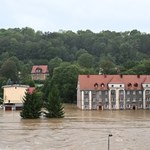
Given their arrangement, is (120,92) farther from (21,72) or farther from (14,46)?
(14,46)

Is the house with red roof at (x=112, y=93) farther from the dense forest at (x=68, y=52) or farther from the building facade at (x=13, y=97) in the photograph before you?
the dense forest at (x=68, y=52)

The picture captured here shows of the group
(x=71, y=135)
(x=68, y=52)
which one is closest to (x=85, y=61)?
(x=68, y=52)

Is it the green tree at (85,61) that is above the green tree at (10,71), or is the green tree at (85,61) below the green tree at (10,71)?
→ above

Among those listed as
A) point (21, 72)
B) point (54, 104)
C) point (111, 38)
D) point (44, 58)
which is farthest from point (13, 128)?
point (111, 38)

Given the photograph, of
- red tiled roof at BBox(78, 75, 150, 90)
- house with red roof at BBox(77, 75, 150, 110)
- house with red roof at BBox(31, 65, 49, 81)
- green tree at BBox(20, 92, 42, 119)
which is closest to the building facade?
red tiled roof at BBox(78, 75, 150, 90)

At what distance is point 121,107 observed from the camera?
89562 millimetres

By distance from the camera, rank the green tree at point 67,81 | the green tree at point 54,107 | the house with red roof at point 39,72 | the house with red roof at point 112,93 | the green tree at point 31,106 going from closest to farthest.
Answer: the green tree at point 31,106 → the green tree at point 54,107 → the house with red roof at point 112,93 → the green tree at point 67,81 → the house with red roof at point 39,72

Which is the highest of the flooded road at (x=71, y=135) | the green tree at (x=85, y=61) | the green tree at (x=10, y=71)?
the green tree at (x=85, y=61)

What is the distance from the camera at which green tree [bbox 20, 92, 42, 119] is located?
63.1 metres

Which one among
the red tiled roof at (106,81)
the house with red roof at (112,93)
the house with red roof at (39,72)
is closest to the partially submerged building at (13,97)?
the red tiled roof at (106,81)

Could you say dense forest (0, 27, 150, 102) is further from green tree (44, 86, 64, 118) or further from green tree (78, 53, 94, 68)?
green tree (44, 86, 64, 118)

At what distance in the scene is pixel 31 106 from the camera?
63.8 m

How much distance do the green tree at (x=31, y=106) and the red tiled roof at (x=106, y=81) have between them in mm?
25728

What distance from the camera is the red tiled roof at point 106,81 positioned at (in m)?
89.9
